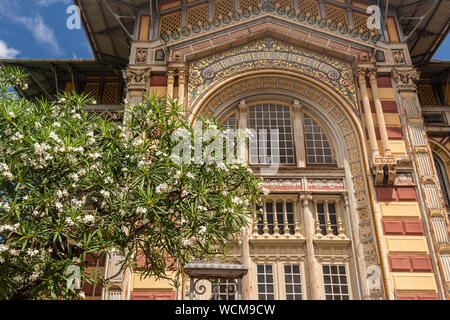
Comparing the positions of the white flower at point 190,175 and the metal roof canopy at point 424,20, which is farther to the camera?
the metal roof canopy at point 424,20

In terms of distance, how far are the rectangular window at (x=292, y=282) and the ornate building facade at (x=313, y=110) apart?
50mm

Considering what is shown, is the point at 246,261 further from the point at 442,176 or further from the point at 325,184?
the point at 442,176

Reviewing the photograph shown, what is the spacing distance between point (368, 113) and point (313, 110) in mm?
2407

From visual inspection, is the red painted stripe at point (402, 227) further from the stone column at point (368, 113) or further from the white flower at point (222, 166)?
the white flower at point (222, 166)

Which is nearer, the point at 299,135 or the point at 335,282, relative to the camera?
the point at 335,282

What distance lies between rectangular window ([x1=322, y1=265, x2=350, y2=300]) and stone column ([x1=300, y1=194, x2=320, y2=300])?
0.40 m

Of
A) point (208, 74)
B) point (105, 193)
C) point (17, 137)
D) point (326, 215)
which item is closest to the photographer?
point (17, 137)

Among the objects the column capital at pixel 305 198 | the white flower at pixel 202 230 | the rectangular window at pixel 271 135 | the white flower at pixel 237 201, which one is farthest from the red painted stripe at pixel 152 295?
the rectangular window at pixel 271 135

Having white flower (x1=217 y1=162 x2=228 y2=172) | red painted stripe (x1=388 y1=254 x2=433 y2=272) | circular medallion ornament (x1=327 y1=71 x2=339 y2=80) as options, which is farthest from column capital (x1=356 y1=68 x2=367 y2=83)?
white flower (x1=217 y1=162 x2=228 y2=172)

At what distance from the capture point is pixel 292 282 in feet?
50.2

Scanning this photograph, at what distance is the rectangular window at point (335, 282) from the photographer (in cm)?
1505

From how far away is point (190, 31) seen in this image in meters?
19.6

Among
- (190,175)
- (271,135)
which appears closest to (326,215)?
(271,135)
